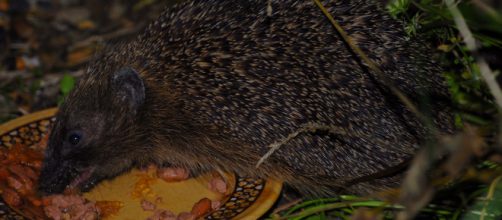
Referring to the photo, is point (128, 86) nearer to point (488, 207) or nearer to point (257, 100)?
point (257, 100)

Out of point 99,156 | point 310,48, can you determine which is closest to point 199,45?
point 310,48

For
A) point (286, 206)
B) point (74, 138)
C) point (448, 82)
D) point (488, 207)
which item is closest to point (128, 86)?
point (74, 138)

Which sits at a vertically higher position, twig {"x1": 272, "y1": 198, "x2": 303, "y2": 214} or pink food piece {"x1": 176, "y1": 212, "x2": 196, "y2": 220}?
pink food piece {"x1": 176, "y1": 212, "x2": 196, "y2": 220}

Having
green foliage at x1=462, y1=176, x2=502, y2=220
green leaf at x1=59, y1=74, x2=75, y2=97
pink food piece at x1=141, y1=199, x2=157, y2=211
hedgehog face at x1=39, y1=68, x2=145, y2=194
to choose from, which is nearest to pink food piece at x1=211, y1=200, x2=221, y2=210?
pink food piece at x1=141, y1=199, x2=157, y2=211

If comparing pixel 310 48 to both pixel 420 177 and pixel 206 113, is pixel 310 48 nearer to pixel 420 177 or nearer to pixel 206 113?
pixel 206 113

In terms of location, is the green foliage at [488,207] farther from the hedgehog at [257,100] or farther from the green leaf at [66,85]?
the green leaf at [66,85]

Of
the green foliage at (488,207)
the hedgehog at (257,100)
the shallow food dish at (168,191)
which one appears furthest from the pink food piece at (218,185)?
the green foliage at (488,207)

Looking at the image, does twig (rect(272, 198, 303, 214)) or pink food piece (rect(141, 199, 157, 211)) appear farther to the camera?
twig (rect(272, 198, 303, 214))

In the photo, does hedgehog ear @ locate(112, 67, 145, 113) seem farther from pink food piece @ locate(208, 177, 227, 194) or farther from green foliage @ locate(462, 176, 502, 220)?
green foliage @ locate(462, 176, 502, 220)
